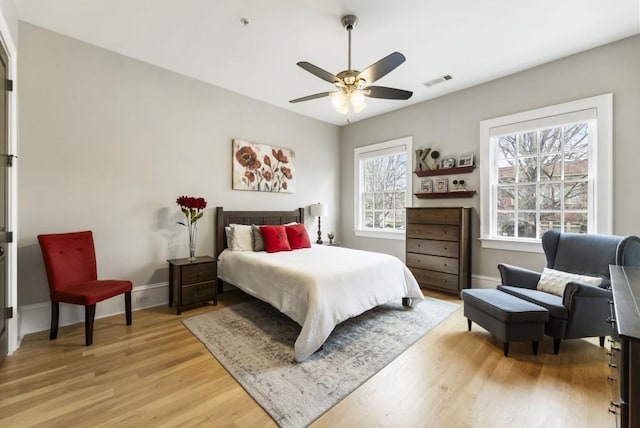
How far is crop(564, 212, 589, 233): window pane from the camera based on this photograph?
3.14 m

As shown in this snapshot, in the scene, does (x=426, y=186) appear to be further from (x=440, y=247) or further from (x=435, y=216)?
(x=440, y=247)

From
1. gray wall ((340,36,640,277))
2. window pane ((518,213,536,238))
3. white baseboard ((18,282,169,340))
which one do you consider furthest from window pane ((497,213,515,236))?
white baseboard ((18,282,169,340))

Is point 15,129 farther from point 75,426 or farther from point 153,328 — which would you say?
point 75,426

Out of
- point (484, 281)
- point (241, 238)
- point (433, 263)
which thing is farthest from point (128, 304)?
point (484, 281)

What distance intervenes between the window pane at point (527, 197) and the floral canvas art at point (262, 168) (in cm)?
330

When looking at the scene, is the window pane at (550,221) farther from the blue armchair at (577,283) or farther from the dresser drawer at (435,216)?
the dresser drawer at (435,216)

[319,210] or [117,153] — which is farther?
[319,210]

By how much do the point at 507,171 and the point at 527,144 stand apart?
387 mm

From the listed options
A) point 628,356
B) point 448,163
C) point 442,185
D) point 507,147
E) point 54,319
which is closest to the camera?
point 628,356

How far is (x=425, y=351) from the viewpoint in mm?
2363

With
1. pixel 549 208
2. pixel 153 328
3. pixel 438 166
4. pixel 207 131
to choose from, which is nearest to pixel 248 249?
pixel 153 328

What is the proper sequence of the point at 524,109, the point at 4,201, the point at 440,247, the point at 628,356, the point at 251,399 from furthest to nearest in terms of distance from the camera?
the point at 440,247 → the point at 524,109 → the point at 4,201 → the point at 251,399 → the point at 628,356

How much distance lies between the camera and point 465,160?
13.0 feet

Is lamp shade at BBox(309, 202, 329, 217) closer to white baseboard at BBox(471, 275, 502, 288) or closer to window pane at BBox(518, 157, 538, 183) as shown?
white baseboard at BBox(471, 275, 502, 288)
